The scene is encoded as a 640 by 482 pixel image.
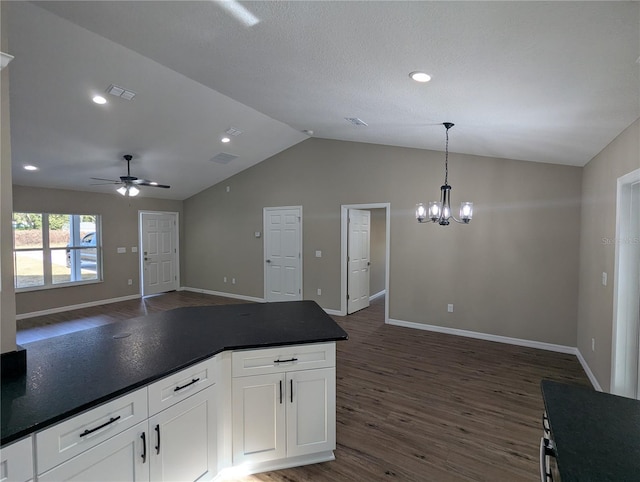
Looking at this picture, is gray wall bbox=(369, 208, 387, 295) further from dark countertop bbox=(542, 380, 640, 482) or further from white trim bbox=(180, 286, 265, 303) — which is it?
dark countertop bbox=(542, 380, 640, 482)

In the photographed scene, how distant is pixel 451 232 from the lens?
4.89 metres

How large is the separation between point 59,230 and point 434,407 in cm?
729

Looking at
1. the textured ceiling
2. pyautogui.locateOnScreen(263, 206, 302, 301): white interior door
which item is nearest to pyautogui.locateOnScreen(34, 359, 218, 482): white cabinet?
the textured ceiling

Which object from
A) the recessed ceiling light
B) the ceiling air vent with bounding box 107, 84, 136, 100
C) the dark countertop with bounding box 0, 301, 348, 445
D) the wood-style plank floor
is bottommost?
the wood-style plank floor

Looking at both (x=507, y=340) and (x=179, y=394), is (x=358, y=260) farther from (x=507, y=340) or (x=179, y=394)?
(x=179, y=394)

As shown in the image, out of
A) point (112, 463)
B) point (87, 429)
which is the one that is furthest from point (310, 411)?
point (87, 429)

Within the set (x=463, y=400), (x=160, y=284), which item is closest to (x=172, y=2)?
(x=463, y=400)

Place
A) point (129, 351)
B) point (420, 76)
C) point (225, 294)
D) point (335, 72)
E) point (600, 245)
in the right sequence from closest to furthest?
point (129, 351)
point (420, 76)
point (335, 72)
point (600, 245)
point (225, 294)

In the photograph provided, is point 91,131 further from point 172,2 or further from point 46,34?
point 172,2

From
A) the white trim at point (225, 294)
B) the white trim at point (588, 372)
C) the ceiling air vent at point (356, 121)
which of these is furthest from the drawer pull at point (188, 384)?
the white trim at point (225, 294)

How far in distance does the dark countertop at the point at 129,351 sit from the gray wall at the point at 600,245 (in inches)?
100

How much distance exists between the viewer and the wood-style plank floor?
2.16m

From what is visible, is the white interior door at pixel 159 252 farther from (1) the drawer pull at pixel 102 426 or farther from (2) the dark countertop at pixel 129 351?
(1) the drawer pull at pixel 102 426

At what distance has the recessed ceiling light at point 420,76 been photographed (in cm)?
218
